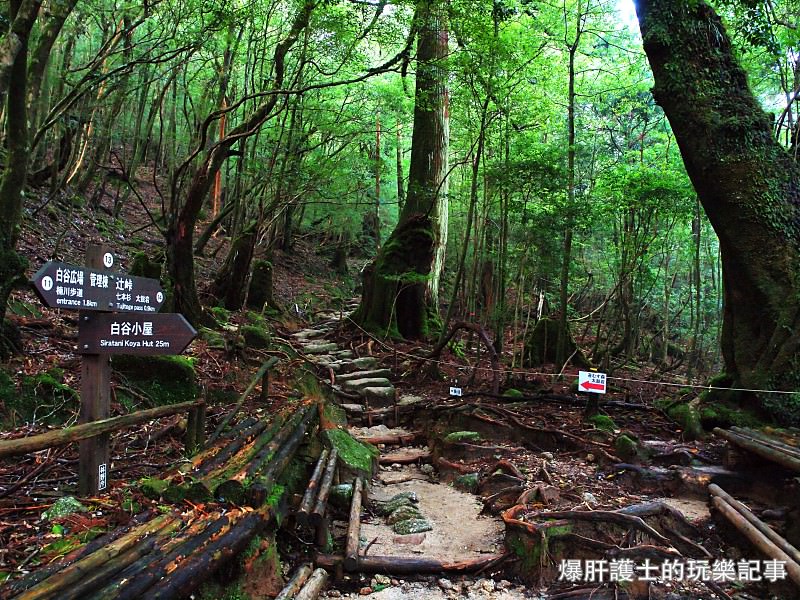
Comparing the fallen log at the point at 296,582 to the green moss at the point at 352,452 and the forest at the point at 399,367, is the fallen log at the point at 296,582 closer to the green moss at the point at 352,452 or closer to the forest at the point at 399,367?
the forest at the point at 399,367

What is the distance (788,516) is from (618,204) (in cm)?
581

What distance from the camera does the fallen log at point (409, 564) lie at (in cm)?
407

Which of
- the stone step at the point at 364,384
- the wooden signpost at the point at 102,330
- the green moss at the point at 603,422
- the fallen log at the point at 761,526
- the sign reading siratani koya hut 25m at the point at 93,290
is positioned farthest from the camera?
the stone step at the point at 364,384

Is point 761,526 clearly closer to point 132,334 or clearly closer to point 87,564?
point 87,564

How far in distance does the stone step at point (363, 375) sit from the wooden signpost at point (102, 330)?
5740 mm

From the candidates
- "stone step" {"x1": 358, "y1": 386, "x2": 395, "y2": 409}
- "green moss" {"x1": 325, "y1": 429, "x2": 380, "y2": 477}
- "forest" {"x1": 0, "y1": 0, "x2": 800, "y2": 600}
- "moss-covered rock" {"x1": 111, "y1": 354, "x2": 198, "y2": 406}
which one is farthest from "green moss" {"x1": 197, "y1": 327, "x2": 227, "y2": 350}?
"green moss" {"x1": 325, "y1": 429, "x2": 380, "y2": 477}

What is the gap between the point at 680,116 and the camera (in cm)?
682

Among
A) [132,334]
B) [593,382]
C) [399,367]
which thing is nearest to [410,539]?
[132,334]

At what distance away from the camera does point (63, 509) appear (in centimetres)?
310

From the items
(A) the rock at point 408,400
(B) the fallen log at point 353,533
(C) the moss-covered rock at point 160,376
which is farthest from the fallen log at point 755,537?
(C) the moss-covered rock at point 160,376

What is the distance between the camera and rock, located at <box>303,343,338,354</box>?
35.0 ft

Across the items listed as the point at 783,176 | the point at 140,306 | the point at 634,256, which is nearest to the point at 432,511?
the point at 140,306

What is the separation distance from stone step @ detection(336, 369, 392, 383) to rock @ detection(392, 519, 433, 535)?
453cm

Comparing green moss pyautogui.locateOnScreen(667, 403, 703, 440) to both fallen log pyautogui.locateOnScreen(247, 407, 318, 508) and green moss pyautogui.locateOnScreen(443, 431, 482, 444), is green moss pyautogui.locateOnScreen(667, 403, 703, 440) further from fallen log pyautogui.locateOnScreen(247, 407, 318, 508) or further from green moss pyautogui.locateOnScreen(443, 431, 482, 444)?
fallen log pyautogui.locateOnScreen(247, 407, 318, 508)
